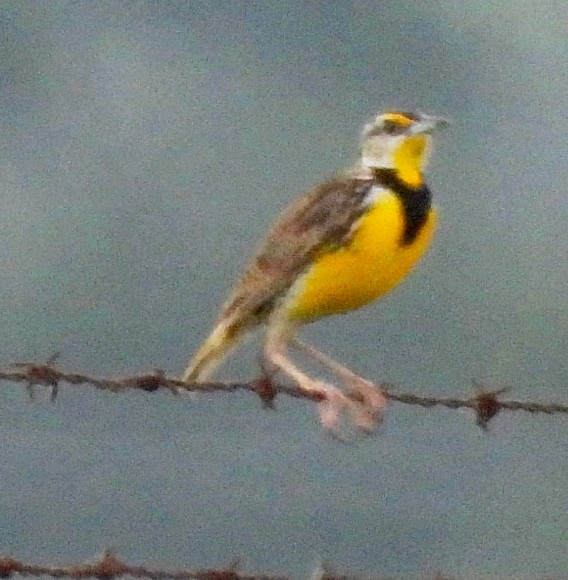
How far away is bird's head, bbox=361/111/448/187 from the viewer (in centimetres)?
420

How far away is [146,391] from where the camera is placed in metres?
2.89

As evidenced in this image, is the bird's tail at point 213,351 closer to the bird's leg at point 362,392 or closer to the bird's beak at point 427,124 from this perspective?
the bird's leg at point 362,392

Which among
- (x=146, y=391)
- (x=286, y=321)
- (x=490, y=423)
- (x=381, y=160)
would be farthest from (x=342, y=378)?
(x=146, y=391)

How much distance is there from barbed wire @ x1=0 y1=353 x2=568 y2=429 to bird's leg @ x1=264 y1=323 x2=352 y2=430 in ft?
1.98

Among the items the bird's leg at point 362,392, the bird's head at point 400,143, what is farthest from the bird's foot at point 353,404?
the bird's head at point 400,143

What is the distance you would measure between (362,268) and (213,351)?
0.47 metres

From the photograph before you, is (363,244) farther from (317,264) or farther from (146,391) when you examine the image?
(146,391)

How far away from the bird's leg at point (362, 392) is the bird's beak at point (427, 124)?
0.66 meters

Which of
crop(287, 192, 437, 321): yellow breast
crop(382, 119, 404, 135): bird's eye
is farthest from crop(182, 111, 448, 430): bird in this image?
crop(382, 119, 404, 135): bird's eye

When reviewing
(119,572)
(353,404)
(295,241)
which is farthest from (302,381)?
(119,572)

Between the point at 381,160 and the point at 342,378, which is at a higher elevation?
the point at 381,160

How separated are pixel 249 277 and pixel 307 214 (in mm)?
224

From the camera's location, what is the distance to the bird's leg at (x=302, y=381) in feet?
12.6

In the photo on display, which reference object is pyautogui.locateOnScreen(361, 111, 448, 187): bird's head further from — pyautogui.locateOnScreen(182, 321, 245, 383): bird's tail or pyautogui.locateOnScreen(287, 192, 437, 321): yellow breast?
pyautogui.locateOnScreen(182, 321, 245, 383): bird's tail
